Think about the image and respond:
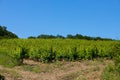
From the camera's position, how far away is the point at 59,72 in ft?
80.0

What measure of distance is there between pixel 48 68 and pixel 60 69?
3.26ft

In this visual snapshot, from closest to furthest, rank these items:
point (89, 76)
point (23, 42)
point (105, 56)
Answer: point (89, 76) < point (105, 56) < point (23, 42)

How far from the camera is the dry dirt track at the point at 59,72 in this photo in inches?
833

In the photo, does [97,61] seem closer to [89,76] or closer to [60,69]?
[60,69]

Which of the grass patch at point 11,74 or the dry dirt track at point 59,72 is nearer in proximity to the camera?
the dry dirt track at point 59,72

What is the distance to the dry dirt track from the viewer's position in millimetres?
21156

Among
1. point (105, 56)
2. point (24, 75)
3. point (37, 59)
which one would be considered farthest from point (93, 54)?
point (24, 75)

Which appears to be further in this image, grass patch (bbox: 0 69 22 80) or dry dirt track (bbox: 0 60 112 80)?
grass patch (bbox: 0 69 22 80)

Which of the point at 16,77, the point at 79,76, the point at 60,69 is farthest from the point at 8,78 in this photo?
the point at 60,69

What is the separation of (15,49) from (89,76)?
37.2ft

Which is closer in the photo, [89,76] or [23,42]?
[89,76]

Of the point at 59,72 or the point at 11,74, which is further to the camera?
the point at 59,72

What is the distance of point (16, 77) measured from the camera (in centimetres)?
2136

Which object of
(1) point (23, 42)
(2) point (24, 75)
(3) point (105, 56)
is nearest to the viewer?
(2) point (24, 75)
